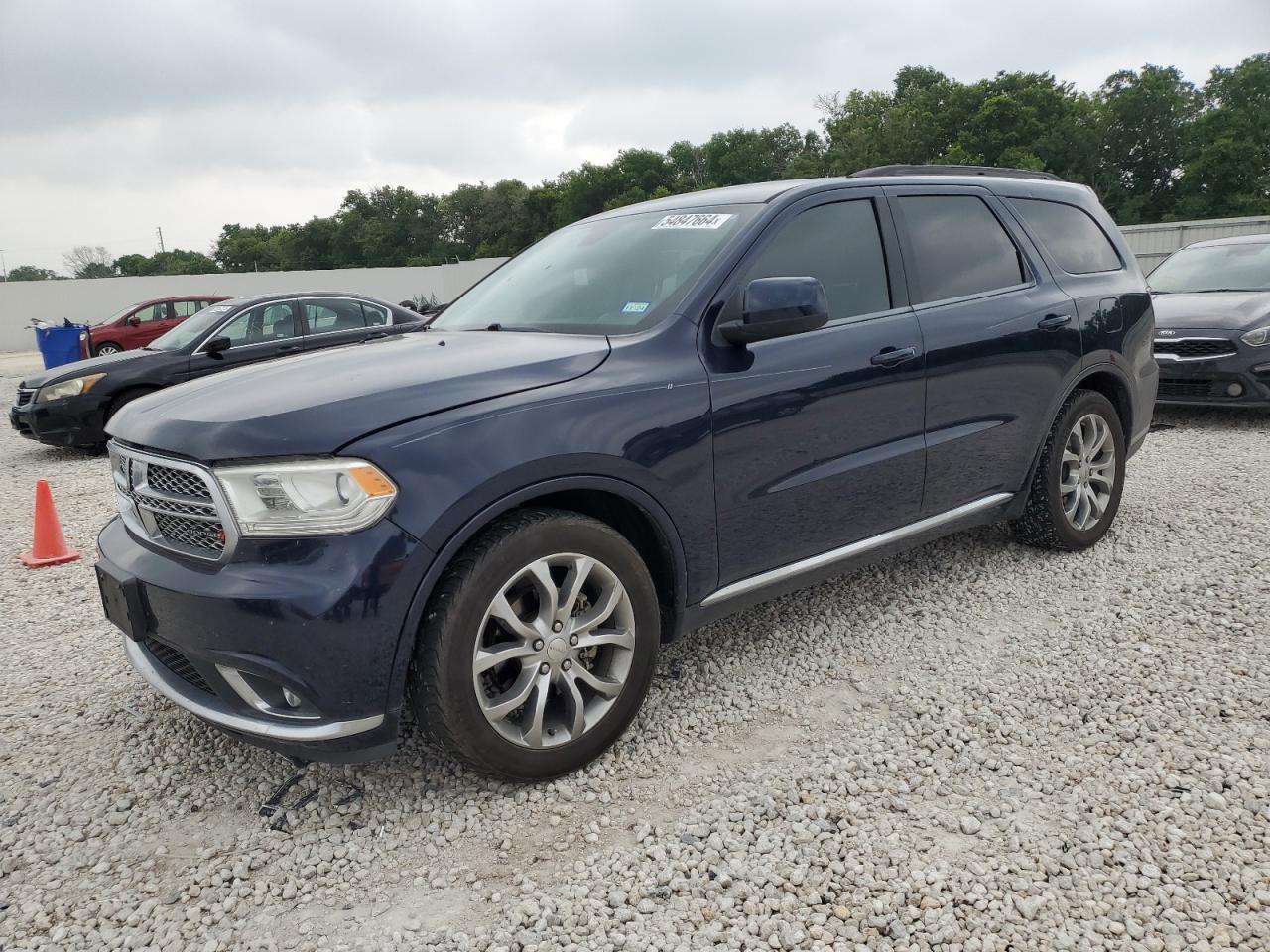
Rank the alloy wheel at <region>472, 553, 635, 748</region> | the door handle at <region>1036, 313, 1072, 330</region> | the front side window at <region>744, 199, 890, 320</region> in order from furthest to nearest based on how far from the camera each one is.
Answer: the door handle at <region>1036, 313, 1072, 330</region>
the front side window at <region>744, 199, 890, 320</region>
the alloy wheel at <region>472, 553, 635, 748</region>

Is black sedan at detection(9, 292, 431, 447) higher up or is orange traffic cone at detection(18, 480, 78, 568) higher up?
black sedan at detection(9, 292, 431, 447)

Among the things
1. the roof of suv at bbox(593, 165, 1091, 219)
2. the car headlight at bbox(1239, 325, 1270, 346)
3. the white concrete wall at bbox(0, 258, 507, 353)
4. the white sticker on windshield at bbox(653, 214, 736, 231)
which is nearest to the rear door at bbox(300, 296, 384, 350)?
the roof of suv at bbox(593, 165, 1091, 219)

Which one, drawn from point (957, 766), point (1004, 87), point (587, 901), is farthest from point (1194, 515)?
point (1004, 87)

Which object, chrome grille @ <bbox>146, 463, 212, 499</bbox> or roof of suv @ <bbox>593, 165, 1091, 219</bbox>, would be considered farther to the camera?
roof of suv @ <bbox>593, 165, 1091, 219</bbox>

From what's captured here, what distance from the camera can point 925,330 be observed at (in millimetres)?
3791

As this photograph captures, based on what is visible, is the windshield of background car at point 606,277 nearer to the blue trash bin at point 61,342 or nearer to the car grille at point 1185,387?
the car grille at point 1185,387

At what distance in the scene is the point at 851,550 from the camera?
3.60 m

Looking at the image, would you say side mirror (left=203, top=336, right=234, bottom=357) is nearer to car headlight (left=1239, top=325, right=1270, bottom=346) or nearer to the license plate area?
the license plate area

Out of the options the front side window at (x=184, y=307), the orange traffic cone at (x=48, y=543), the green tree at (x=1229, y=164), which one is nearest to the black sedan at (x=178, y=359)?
the orange traffic cone at (x=48, y=543)

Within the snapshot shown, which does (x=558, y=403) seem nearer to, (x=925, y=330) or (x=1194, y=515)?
(x=925, y=330)

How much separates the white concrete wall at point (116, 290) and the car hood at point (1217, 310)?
24.0 meters

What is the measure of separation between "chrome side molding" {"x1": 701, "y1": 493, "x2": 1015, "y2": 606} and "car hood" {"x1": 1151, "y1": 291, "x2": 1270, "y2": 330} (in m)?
5.30

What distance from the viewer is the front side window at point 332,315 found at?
10359 mm

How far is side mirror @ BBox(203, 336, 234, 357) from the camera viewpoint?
961 cm
